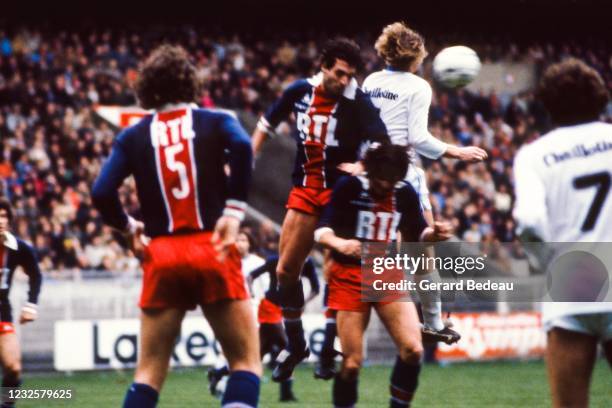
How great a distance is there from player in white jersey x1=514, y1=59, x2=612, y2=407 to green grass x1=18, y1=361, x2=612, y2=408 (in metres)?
7.24

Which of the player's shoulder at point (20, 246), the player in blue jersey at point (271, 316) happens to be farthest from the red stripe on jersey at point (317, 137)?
the player in blue jersey at point (271, 316)

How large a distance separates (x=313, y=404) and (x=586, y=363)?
7993 mm

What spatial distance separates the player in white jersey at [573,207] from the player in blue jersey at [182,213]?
1717 mm

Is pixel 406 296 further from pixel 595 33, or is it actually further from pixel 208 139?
pixel 595 33

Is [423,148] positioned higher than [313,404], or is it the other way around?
[423,148]

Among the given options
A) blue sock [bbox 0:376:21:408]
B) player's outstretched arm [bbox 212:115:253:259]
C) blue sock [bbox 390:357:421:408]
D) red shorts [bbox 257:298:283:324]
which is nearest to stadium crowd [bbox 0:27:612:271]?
red shorts [bbox 257:298:283:324]

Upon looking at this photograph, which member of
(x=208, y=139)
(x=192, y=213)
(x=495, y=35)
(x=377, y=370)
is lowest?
(x=377, y=370)

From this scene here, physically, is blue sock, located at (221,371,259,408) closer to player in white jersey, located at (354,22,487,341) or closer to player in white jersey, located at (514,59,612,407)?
player in white jersey, located at (514,59,612,407)

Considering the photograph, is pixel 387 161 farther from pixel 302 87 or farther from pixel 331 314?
pixel 331 314

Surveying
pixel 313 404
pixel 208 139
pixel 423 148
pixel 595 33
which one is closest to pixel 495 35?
pixel 595 33

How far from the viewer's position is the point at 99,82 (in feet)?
77.9

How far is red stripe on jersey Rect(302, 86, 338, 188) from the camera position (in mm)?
8625

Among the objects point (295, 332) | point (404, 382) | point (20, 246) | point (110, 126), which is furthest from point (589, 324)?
point (110, 126)

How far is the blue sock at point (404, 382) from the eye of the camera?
8.43 metres
